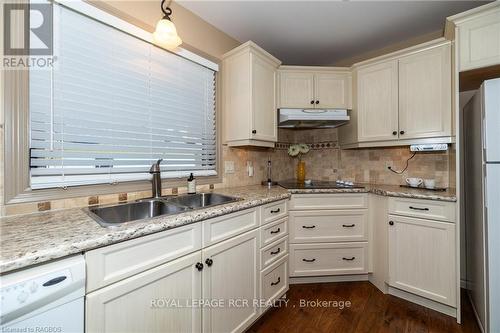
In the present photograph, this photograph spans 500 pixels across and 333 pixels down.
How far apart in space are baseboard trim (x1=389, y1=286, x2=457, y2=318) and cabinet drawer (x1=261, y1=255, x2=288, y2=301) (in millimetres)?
971

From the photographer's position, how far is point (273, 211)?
1789mm

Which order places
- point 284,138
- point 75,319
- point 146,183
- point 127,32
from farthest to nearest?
point 284,138
point 146,183
point 127,32
point 75,319

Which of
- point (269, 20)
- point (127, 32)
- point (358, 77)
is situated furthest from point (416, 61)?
point (127, 32)

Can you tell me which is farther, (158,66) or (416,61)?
(416,61)

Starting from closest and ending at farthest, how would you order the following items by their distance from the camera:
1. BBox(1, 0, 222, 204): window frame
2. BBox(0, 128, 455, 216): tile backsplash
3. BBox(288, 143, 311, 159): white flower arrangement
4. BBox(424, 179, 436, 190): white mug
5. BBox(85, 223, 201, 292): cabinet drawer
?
BBox(85, 223, 201, 292): cabinet drawer < BBox(1, 0, 222, 204): window frame < BBox(424, 179, 436, 190): white mug < BBox(0, 128, 455, 216): tile backsplash < BBox(288, 143, 311, 159): white flower arrangement

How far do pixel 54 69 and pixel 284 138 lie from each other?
2381mm

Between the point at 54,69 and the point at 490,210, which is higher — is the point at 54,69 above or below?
above

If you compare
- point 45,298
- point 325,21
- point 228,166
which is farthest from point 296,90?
point 45,298

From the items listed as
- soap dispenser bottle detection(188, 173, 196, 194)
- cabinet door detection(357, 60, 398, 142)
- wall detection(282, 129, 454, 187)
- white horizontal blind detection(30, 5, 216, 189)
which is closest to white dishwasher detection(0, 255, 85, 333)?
white horizontal blind detection(30, 5, 216, 189)

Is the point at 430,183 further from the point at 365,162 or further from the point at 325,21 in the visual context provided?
the point at 325,21

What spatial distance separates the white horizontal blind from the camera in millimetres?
1221

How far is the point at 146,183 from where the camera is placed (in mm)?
1639

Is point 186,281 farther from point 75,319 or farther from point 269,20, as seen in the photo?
point 269,20

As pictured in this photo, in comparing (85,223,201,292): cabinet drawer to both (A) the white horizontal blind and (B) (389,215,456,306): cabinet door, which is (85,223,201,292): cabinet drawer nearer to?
(A) the white horizontal blind
